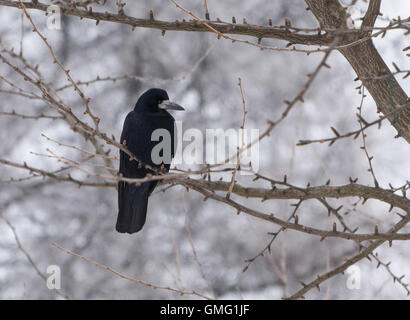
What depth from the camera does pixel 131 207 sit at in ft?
14.4

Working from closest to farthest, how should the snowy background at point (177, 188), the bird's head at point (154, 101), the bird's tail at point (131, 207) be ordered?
the bird's tail at point (131, 207) < the bird's head at point (154, 101) < the snowy background at point (177, 188)

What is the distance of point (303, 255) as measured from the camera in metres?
8.30

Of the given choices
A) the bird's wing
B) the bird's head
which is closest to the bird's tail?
the bird's wing

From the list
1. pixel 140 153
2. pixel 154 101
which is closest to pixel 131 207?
pixel 140 153

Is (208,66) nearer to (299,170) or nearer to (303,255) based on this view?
(299,170)

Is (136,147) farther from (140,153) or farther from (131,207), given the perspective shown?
(131,207)

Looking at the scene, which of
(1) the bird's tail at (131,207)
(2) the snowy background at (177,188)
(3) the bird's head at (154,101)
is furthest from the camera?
(2) the snowy background at (177,188)

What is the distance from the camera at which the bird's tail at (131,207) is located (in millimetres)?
4363

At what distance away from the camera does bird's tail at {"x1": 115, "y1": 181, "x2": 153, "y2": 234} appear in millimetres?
4363

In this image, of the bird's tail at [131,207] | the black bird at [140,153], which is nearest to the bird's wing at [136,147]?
the black bird at [140,153]

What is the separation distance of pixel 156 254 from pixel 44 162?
2.25 meters

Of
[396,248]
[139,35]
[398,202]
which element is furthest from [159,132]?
[139,35]

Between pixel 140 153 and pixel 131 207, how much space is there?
48cm

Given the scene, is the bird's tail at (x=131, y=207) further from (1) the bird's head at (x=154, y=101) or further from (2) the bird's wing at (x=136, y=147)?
(1) the bird's head at (x=154, y=101)
